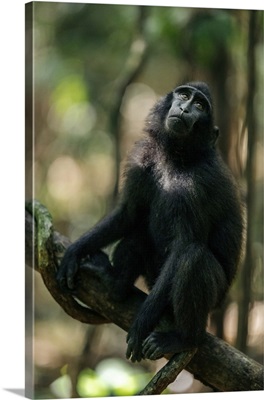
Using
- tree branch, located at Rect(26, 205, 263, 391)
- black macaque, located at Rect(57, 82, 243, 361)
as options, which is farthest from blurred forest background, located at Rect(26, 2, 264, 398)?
black macaque, located at Rect(57, 82, 243, 361)

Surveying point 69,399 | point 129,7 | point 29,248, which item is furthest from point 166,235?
point 129,7

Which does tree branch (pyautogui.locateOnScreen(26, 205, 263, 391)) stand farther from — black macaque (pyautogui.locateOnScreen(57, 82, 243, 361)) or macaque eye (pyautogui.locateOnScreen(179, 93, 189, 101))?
macaque eye (pyautogui.locateOnScreen(179, 93, 189, 101))

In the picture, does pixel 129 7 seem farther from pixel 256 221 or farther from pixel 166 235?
pixel 256 221

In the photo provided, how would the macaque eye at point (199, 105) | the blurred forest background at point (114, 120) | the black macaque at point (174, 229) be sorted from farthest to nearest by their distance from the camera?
the blurred forest background at point (114, 120)
the macaque eye at point (199, 105)
the black macaque at point (174, 229)

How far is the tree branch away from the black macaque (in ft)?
0.30

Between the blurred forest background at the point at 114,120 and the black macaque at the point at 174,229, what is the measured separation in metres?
0.48

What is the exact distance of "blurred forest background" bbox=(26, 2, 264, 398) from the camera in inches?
257

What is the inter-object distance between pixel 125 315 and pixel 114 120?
2289mm

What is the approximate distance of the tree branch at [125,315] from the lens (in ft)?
19.5

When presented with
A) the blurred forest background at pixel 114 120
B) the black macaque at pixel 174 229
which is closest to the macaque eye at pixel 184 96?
the black macaque at pixel 174 229

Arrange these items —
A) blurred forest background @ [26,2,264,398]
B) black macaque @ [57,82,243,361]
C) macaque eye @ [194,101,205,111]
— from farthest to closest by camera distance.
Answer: blurred forest background @ [26,2,264,398], macaque eye @ [194,101,205,111], black macaque @ [57,82,243,361]

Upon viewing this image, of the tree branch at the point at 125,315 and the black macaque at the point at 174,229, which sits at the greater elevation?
the black macaque at the point at 174,229

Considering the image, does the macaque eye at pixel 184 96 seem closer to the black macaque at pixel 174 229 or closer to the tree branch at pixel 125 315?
the black macaque at pixel 174 229

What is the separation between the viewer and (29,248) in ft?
20.7
